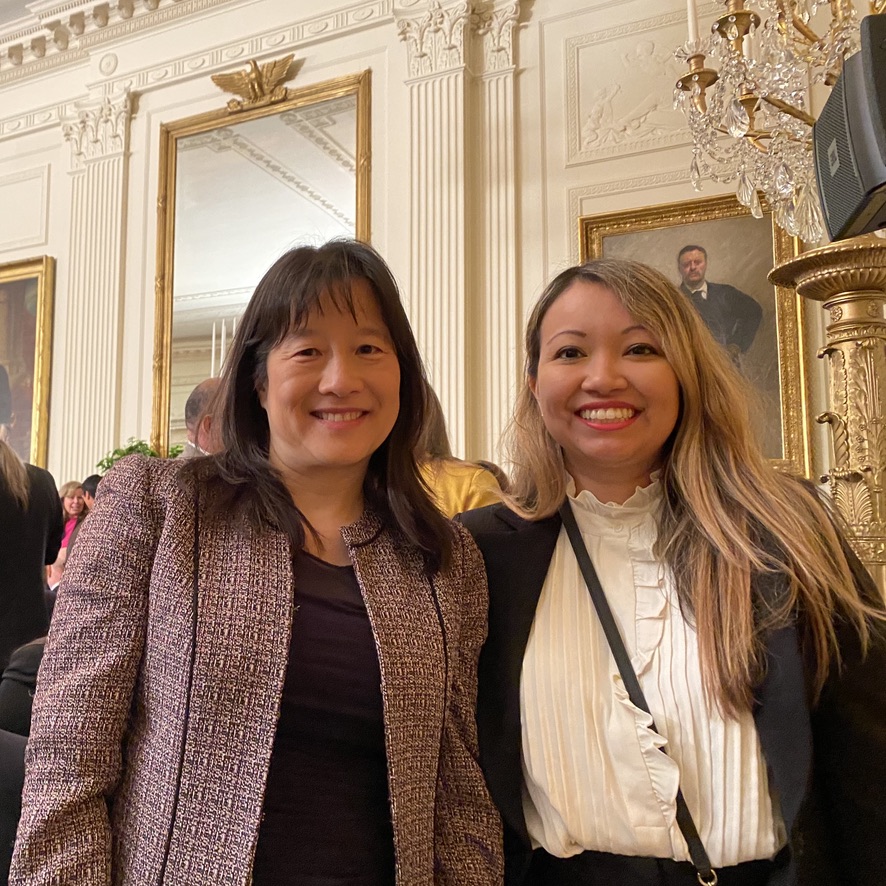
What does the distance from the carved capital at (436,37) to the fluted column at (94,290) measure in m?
2.86

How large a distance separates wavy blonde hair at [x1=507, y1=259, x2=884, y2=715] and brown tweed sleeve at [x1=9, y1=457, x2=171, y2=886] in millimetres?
761

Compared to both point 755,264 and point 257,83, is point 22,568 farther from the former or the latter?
point 257,83

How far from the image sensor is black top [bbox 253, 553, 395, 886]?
1258 millimetres

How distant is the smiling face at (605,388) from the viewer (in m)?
1.55

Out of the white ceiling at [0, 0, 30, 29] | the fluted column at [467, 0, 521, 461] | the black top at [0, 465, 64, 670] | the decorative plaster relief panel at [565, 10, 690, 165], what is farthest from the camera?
the white ceiling at [0, 0, 30, 29]

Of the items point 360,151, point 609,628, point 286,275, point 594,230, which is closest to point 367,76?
point 360,151

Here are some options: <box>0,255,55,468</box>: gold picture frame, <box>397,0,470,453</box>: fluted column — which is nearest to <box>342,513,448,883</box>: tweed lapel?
<box>397,0,470,453</box>: fluted column

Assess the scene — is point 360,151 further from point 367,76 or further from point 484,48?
point 484,48

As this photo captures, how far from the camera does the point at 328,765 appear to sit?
51.6 inches

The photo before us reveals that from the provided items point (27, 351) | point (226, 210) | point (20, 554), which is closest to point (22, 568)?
point (20, 554)

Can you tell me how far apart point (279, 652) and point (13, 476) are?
1918mm

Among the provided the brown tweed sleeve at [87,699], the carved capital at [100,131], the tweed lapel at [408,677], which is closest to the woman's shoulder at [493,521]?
the tweed lapel at [408,677]

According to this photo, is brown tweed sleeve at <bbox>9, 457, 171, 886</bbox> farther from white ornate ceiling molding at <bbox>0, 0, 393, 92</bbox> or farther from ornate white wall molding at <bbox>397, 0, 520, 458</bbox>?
white ornate ceiling molding at <bbox>0, 0, 393, 92</bbox>

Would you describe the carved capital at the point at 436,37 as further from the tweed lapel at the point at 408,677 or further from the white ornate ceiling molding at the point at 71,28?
the tweed lapel at the point at 408,677
